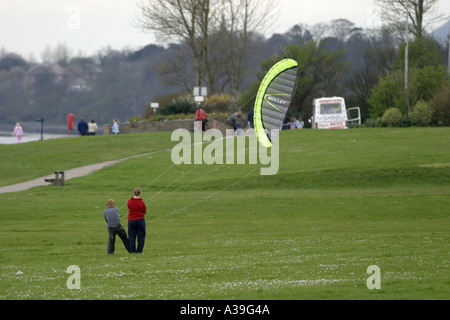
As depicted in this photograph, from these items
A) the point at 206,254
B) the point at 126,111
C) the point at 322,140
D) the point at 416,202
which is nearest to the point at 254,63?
the point at 126,111

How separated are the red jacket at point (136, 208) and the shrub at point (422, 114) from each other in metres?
37.3

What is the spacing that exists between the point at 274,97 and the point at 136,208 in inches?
264

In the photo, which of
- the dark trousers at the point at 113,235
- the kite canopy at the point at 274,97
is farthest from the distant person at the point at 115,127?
the dark trousers at the point at 113,235

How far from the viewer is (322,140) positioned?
1699 inches

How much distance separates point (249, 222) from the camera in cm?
2273

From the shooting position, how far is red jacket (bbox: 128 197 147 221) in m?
16.7

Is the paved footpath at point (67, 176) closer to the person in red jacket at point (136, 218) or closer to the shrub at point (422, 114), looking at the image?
the person in red jacket at point (136, 218)

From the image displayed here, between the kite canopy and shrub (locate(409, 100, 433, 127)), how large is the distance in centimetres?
3087

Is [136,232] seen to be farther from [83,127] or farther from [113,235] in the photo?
[83,127]

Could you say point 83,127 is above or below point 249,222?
above

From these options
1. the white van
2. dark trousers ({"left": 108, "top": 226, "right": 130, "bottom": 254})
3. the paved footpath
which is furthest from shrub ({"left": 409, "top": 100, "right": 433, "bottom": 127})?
dark trousers ({"left": 108, "top": 226, "right": 130, "bottom": 254})

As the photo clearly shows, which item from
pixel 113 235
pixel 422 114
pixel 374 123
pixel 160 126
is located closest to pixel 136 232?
pixel 113 235
